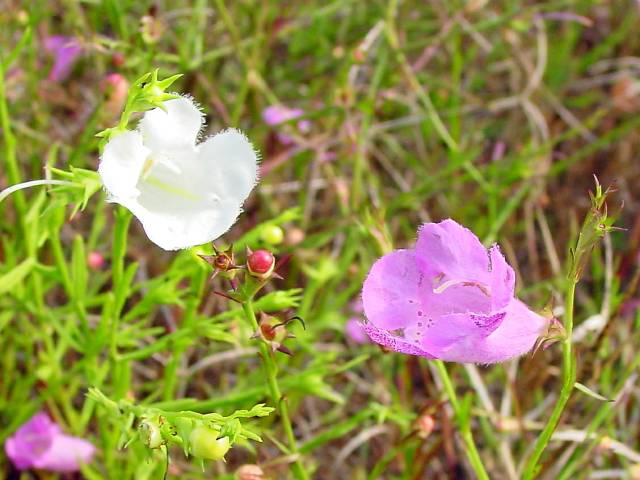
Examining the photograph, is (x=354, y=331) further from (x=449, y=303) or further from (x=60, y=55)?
(x=60, y=55)

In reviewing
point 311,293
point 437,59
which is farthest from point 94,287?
point 437,59

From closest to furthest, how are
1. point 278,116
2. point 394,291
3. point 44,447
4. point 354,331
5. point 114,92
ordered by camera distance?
1. point 394,291
2. point 114,92
3. point 44,447
4. point 354,331
5. point 278,116

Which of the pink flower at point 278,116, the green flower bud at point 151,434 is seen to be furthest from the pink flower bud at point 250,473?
the pink flower at point 278,116

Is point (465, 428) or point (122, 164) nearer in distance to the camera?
point (122, 164)

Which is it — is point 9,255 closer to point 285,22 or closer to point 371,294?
point 371,294

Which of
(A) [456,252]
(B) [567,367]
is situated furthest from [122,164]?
(B) [567,367]

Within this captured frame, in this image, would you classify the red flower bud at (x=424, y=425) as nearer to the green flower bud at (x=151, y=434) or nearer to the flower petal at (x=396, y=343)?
the flower petal at (x=396, y=343)
